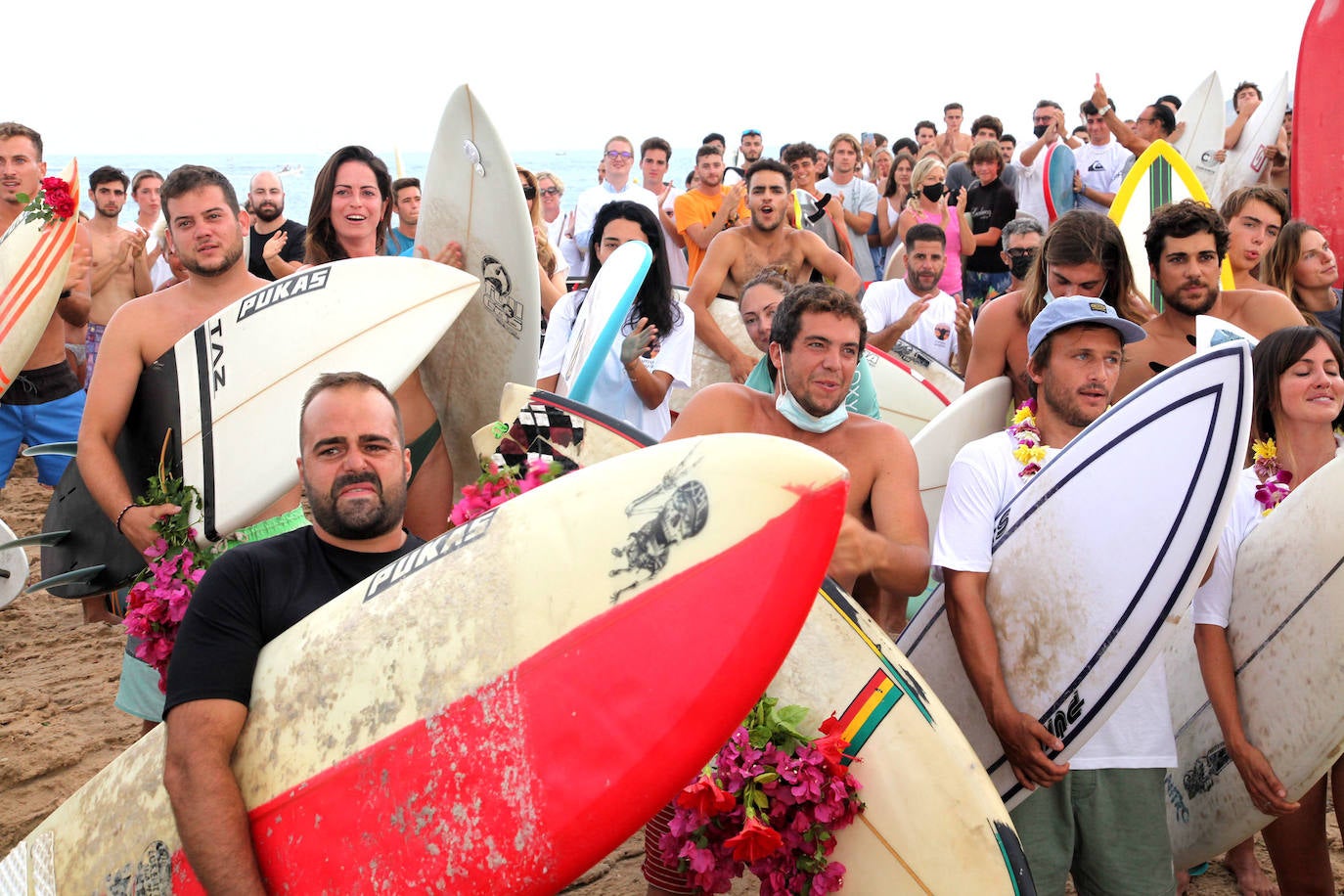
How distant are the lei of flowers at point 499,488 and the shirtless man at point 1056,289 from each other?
5.73 ft

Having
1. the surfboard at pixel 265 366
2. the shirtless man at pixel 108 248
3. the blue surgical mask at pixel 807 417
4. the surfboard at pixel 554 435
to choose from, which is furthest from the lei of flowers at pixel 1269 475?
the shirtless man at pixel 108 248

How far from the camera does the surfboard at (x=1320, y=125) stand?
6504 millimetres

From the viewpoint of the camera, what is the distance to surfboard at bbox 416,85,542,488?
4.14m

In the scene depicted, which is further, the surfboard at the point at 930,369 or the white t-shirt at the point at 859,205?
the white t-shirt at the point at 859,205

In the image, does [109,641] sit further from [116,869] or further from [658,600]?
[658,600]

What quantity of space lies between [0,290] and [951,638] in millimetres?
4253

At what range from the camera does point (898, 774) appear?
253 centimetres

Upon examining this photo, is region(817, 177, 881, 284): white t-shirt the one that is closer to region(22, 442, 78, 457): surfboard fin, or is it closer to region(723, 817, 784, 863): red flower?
region(22, 442, 78, 457): surfboard fin

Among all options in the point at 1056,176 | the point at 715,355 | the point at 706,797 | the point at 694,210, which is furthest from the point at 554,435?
the point at 1056,176

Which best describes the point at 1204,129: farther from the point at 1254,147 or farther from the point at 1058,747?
the point at 1058,747

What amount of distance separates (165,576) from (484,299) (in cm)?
155

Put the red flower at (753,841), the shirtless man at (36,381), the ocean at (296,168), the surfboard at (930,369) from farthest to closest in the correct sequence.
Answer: the ocean at (296,168) < the surfboard at (930,369) < the shirtless man at (36,381) < the red flower at (753,841)

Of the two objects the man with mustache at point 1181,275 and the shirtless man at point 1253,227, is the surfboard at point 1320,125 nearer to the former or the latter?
the shirtless man at point 1253,227

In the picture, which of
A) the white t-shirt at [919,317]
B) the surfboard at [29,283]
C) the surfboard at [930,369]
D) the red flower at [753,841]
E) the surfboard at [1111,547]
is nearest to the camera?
the red flower at [753,841]
